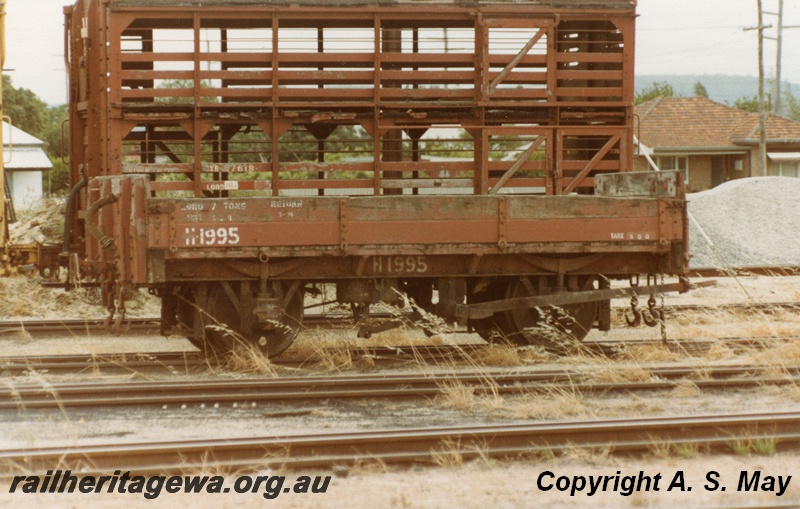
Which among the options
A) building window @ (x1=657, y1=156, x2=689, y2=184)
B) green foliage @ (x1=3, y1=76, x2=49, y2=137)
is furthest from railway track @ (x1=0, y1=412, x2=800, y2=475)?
green foliage @ (x1=3, y1=76, x2=49, y2=137)

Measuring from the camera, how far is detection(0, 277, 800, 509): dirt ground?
6137 mm

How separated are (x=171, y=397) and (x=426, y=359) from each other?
12.0ft

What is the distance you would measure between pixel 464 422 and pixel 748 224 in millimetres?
18378

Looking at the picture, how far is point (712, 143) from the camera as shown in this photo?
46.2 m

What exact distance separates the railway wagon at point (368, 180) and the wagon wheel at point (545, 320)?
0.09 feet

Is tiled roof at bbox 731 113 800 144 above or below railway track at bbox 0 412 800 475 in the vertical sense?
above

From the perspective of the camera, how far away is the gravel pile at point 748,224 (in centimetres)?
2146

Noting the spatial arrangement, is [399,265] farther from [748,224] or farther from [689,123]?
[689,123]

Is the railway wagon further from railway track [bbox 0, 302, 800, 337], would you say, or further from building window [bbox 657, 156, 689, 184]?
building window [bbox 657, 156, 689, 184]

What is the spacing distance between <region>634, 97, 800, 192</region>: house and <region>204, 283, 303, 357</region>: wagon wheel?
3587 centimetres

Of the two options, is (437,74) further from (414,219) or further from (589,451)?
(589,451)

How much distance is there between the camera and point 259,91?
13.2m

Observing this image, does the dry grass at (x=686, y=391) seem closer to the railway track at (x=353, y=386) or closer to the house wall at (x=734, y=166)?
the railway track at (x=353, y=386)

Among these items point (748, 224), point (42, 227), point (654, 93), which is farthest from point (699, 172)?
point (42, 227)
